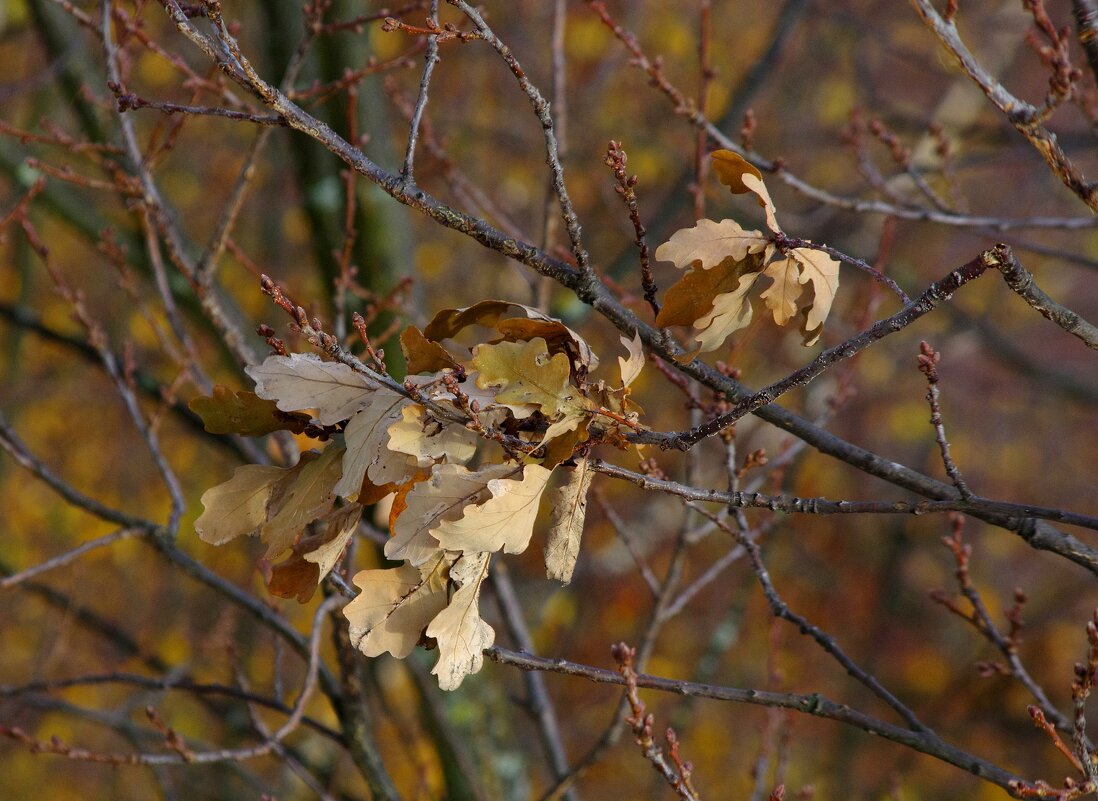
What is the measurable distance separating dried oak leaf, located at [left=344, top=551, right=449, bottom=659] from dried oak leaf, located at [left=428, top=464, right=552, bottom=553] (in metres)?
0.09

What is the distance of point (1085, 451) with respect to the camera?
862 cm

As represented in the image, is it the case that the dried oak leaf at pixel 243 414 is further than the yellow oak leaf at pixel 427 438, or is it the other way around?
the dried oak leaf at pixel 243 414

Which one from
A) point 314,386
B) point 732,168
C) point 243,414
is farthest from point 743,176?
point 243,414

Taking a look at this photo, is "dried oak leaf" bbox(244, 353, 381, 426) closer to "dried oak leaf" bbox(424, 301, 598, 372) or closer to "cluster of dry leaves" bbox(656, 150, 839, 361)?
"dried oak leaf" bbox(424, 301, 598, 372)

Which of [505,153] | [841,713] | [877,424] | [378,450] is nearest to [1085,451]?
[877,424]

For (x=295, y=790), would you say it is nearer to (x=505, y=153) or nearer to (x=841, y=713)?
(x=841, y=713)

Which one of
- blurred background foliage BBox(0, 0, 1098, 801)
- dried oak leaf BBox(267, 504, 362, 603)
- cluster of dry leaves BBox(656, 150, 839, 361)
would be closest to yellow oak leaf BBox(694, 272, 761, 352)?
cluster of dry leaves BBox(656, 150, 839, 361)

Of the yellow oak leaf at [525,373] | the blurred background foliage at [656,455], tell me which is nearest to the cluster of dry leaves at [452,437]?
the yellow oak leaf at [525,373]

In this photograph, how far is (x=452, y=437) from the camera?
100cm

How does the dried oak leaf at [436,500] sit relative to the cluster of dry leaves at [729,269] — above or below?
below

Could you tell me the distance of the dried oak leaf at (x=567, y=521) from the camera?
3.43 ft

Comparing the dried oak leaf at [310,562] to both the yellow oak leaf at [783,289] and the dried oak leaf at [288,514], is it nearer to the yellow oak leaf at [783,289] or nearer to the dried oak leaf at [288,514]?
the dried oak leaf at [288,514]

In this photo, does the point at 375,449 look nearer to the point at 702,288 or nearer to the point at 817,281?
the point at 702,288

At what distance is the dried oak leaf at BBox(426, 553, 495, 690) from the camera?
1.04 m
